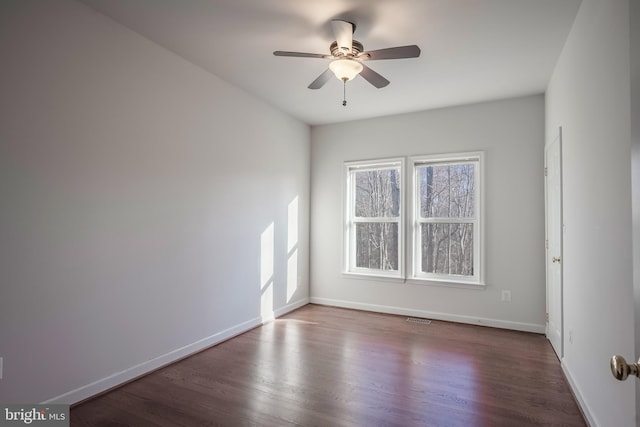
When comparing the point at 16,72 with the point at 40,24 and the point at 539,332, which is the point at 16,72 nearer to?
the point at 40,24

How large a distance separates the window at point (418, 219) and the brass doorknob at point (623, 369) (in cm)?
366

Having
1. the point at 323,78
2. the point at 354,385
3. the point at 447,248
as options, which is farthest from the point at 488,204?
the point at 354,385

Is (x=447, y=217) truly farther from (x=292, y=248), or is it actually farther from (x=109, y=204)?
(x=109, y=204)

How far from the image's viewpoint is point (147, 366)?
2838 millimetres

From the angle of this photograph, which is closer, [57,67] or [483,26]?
[57,67]

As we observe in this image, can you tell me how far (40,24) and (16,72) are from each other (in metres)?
0.37

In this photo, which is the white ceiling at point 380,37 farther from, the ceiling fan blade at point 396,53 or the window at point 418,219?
the window at point 418,219

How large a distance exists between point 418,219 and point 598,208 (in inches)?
103

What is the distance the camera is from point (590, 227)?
2186mm

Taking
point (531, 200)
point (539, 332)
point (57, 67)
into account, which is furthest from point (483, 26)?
point (539, 332)

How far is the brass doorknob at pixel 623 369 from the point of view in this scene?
77 cm

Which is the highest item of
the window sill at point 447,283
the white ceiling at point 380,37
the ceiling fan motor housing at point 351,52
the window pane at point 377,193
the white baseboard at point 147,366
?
the white ceiling at point 380,37

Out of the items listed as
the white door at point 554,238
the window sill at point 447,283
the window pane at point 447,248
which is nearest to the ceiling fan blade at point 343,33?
the white door at point 554,238

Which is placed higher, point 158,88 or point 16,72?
point 158,88
